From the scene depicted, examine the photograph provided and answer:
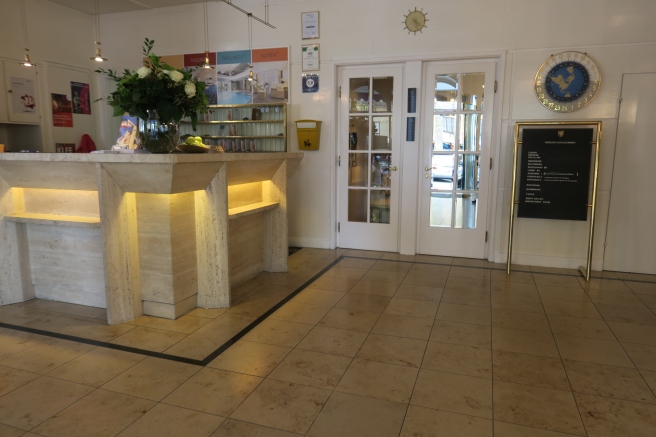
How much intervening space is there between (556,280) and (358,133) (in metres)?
2.76

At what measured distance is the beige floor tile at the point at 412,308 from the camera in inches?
142

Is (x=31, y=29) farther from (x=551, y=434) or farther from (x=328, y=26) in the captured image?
(x=551, y=434)

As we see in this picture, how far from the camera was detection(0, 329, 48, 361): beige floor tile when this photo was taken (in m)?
2.90

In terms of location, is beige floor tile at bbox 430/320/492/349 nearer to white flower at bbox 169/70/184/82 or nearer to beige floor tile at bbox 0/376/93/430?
beige floor tile at bbox 0/376/93/430

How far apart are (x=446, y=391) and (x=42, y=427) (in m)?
2.01

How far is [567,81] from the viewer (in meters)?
4.69

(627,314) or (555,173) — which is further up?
(555,173)

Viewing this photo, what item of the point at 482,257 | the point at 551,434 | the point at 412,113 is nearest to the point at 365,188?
the point at 412,113

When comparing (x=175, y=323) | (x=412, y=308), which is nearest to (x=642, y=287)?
(x=412, y=308)

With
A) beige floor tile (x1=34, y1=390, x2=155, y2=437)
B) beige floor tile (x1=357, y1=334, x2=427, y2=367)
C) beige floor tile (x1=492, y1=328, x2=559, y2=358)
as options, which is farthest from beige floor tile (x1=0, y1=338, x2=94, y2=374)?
beige floor tile (x1=492, y1=328, x2=559, y2=358)

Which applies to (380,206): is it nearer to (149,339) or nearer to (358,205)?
(358,205)

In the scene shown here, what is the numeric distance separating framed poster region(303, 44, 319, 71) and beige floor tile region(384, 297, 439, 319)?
10.2 ft

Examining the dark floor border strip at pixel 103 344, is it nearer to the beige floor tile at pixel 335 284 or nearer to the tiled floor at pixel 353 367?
the tiled floor at pixel 353 367

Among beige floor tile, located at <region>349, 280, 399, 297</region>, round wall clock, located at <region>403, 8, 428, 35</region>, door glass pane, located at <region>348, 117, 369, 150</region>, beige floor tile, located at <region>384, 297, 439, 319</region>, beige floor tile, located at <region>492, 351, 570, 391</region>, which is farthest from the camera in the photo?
door glass pane, located at <region>348, 117, 369, 150</region>
